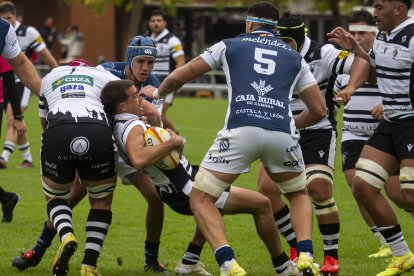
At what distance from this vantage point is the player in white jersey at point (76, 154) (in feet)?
25.6

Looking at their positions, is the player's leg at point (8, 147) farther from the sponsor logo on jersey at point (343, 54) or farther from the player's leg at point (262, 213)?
the player's leg at point (262, 213)

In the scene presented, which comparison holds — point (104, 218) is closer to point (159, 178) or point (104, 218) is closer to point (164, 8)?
point (159, 178)

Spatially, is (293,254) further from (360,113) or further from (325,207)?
→ (360,113)

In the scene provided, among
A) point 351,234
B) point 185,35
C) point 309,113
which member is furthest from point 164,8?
point 309,113

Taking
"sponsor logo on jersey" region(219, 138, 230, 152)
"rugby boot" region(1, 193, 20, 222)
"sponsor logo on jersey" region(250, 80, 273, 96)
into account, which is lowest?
"rugby boot" region(1, 193, 20, 222)

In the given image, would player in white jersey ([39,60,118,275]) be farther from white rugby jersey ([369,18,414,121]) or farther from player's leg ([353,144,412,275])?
white rugby jersey ([369,18,414,121])

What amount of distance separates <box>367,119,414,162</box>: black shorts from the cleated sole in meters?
2.58

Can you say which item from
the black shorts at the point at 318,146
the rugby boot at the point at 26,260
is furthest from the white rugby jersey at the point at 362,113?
the rugby boot at the point at 26,260

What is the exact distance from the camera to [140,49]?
8961mm

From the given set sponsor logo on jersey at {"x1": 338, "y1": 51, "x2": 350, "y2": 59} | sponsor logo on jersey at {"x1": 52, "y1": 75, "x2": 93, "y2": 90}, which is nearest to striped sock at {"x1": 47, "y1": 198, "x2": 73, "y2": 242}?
sponsor logo on jersey at {"x1": 52, "y1": 75, "x2": 93, "y2": 90}

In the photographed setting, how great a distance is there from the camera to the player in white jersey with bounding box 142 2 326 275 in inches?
295

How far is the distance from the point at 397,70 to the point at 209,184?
186 centimetres

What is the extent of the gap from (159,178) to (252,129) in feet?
3.16

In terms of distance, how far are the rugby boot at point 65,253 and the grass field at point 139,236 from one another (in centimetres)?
71
